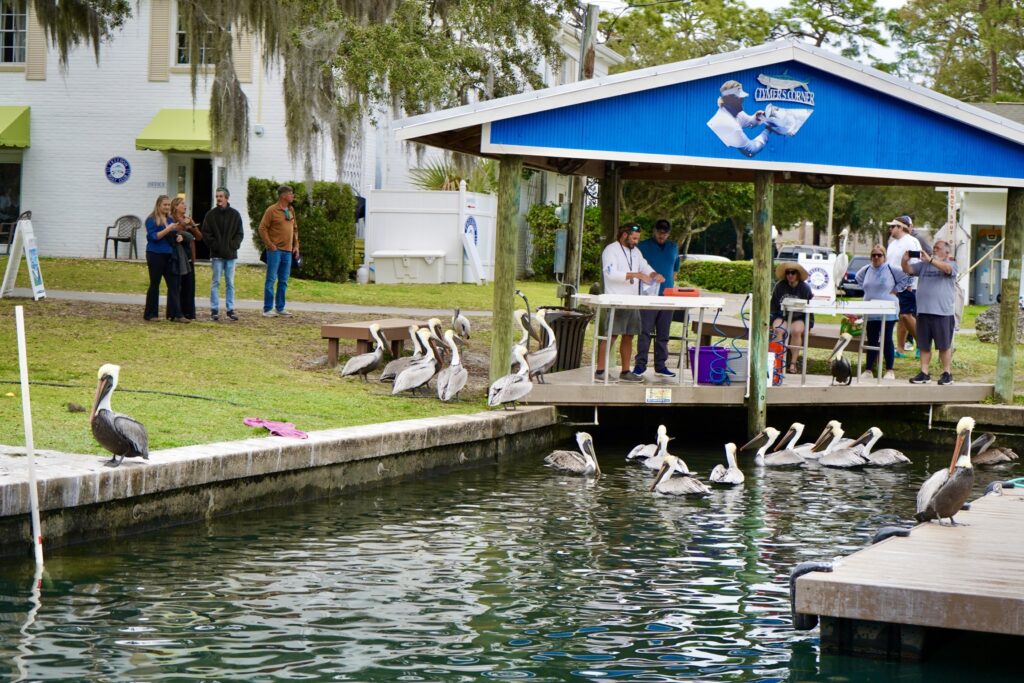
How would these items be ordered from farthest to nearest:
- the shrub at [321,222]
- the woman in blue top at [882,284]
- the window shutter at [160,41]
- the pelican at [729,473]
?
the window shutter at [160,41] → the shrub at [321,222] → the woman in blue top at [882,284] → the pelican at [729,473]

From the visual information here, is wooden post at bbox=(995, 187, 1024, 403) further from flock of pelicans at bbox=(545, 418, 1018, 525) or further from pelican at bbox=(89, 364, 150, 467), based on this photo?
pelican at bbox=(89, 364, 150, 467)

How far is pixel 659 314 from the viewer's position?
55.1 ft

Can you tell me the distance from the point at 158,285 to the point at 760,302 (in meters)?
8.37

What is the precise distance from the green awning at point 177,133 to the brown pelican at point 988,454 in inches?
827

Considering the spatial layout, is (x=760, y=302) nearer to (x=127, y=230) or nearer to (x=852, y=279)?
(x=127, y=230)

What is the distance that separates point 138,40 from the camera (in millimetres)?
34250

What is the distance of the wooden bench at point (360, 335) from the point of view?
57.5 feet

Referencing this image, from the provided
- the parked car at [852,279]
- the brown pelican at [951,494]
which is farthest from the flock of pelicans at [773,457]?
the parked car at [852,279]

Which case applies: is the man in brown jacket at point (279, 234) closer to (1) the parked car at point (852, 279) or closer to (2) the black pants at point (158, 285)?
(2) the black pants at point (158, 285)

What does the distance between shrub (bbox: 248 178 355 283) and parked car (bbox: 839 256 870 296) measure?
13.1m

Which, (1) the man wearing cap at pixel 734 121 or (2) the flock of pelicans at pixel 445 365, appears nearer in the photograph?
(2) the flock of pelicans at pixel 445 365

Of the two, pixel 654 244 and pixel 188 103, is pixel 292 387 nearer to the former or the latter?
pixel 654 244

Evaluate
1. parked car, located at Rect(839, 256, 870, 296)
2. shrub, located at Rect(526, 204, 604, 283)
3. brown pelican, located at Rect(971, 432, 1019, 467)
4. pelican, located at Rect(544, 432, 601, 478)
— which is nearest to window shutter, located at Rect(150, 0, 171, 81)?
shrub, located at Rect(526, 204, 604, 283)

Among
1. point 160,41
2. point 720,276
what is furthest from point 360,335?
point 720,276
